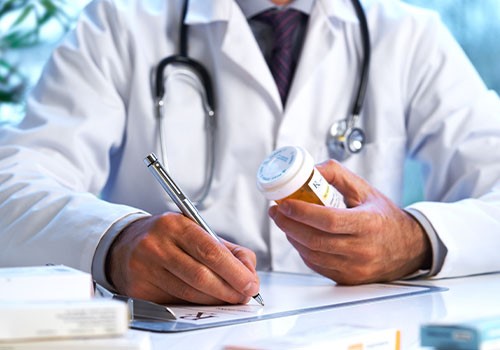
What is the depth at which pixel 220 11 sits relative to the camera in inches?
67.6

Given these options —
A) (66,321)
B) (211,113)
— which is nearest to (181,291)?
(66,321)

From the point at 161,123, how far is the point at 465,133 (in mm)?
606

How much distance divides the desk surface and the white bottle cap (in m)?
0.17

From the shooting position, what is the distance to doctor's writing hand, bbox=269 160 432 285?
3.87 ft

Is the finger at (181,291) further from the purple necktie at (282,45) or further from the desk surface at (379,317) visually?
the purple necktie at (282,45)

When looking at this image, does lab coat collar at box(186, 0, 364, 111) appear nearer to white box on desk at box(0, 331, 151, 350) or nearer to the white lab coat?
the white lab coat

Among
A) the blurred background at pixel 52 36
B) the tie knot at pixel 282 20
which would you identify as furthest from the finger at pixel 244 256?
the blurred background at pixel 52 36

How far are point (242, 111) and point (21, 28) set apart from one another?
1239mm

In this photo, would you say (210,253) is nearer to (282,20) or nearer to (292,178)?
(292,178)

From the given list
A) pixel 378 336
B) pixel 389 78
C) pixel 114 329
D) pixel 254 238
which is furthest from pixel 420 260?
pixel 114 329

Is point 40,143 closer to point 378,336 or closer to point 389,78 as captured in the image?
point 389,78

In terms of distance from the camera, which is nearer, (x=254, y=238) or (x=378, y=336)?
(x=378, y=336)

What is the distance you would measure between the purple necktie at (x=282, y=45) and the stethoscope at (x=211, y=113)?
13 centimetres

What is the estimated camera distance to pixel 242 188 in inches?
65.6
